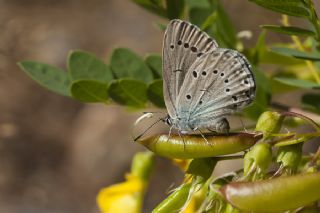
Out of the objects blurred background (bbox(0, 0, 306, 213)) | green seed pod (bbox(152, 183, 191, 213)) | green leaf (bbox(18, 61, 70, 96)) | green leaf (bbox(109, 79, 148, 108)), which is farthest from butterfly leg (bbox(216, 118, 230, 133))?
blurred background (bbox(0, 0, 306, 213))

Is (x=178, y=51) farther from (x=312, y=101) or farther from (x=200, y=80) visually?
(x=312, y=101)

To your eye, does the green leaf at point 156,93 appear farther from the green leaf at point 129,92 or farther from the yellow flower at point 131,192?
the yellow flower at point 131,192

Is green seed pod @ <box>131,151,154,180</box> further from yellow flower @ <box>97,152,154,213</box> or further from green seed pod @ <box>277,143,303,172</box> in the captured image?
green seed pod @ <box>277,143,303,172</box>

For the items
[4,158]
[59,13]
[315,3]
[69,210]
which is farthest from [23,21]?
[315,3]

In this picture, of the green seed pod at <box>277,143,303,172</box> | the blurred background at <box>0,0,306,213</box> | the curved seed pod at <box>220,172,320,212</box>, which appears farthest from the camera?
the blurred background at <box>0,0,306,213</box>

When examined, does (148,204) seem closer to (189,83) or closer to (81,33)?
(81,33)
